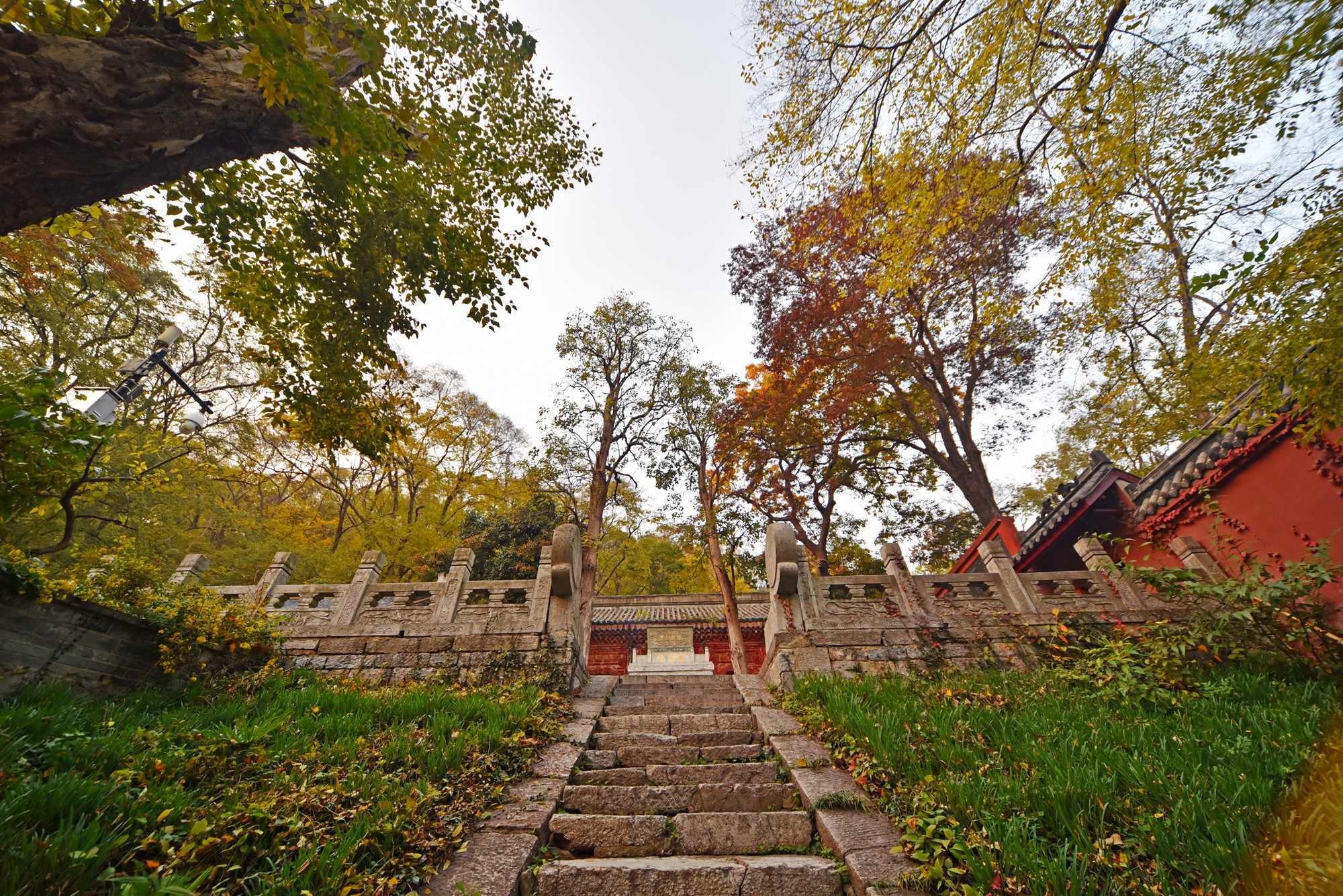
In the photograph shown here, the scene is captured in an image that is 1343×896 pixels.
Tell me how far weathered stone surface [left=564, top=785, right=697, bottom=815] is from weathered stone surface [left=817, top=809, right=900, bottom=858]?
954mm

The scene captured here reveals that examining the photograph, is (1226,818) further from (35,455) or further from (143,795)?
(35,455)

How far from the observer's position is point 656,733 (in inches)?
196

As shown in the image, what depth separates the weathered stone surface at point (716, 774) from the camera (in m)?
3.82

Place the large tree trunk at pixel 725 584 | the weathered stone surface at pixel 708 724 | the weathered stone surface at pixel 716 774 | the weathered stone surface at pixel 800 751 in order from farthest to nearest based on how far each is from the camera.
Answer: the large tree trunk at pixel 725 584, the weathered stone surface at pixel 708 724, the weathered stone surface at pixel 716 774, the weathered stone surface at pixel 800 751

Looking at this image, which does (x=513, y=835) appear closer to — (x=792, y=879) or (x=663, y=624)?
(x=792, y=879)

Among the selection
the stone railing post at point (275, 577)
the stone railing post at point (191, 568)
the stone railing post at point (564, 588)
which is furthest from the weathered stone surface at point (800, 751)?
the stone railing post at point (191, 568)

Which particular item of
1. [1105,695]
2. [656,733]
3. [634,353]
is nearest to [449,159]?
[656,733]

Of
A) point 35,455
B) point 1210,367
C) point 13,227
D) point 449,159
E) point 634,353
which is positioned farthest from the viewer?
point 634,353

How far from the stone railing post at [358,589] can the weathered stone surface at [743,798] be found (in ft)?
19.2

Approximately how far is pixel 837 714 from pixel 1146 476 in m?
8.52

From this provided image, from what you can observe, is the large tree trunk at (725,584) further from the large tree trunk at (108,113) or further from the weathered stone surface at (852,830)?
the large tree trunk at (108,113)

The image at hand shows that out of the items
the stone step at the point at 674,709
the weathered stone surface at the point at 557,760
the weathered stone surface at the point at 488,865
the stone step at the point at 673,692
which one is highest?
the stone step at the point at 673,692

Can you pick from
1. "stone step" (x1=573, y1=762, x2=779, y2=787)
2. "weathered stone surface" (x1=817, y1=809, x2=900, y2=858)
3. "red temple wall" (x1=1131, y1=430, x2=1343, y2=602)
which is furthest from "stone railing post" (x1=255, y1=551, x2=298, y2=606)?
"red temple wall" (x1=1131, y1=430, x2=1343, y2=602)

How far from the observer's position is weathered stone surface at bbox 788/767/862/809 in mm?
3153
